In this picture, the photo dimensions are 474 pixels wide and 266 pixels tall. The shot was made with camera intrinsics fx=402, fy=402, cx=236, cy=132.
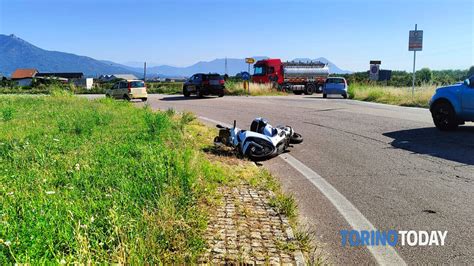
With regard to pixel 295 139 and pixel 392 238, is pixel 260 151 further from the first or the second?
pixel 392 238

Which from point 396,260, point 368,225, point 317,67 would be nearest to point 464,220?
point 368,225

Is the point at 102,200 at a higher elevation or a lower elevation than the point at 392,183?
higher

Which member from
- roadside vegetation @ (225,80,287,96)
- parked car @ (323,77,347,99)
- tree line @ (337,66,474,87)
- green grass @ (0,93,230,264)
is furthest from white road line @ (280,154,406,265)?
roadside vegetation @ (225,80,287,96)

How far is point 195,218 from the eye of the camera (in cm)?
409

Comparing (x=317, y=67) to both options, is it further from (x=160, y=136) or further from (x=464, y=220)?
(x=464, y=220)

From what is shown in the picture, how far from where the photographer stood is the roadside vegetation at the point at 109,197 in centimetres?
314

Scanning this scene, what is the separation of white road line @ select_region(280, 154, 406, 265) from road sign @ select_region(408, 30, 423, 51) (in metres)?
22.0

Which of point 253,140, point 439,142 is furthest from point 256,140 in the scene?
point 439,142

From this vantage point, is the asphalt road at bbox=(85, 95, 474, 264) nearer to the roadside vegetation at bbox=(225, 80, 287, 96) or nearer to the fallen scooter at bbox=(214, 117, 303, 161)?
the fallen scooter at bbox=(214, 117, 303, 161)

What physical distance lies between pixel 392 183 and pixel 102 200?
Result: 4.24 metres

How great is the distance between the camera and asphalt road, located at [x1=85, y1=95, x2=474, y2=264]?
13.2 ft

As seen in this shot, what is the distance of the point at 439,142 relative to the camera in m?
9.45

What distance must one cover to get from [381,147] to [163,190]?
A: 237 inches

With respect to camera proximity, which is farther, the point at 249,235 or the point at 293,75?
the point at 293,75
